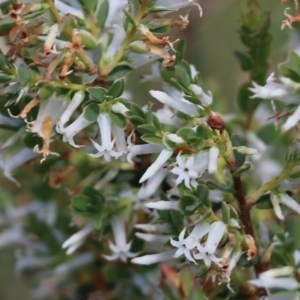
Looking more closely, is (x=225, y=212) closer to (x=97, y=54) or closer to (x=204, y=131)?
(x=204, y=131)

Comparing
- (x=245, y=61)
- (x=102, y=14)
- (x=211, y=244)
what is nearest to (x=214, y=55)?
(x=245, y=61)

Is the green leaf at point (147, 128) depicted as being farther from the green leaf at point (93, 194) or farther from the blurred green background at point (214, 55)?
the blurred green background at point (214, 55)

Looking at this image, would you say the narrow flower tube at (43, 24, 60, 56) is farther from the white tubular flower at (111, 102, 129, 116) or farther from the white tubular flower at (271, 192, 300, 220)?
the white tubular flower at (271, 192, 300, 220)

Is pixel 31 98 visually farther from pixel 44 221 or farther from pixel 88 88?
pixel 44 221

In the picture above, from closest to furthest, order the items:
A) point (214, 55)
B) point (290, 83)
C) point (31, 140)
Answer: point (290, 83)
point (31, 140)
point (214, 55)

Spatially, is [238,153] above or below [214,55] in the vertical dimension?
above

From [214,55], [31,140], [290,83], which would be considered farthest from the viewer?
[214,55]

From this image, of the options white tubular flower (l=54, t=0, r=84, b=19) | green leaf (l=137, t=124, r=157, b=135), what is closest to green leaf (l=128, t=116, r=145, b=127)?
green leaf (l=137, t=124, r=157, b=135)

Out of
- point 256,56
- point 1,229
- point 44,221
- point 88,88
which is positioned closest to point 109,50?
point 88,88
